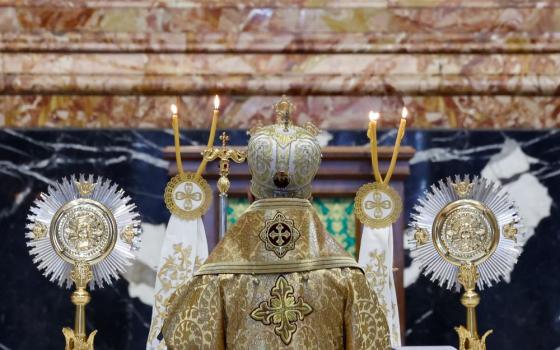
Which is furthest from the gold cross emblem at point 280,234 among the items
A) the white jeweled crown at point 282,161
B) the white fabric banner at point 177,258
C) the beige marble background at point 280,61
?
the beige marble background at point 280,61

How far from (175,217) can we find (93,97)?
164 centimetres

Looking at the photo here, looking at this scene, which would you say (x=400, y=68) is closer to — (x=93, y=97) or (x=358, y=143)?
Answer: (x=358, y=143)

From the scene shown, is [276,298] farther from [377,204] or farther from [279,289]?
[377,204]

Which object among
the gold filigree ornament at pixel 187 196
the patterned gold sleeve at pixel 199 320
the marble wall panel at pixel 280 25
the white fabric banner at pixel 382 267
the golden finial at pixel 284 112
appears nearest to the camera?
the patterned gold sleeve at pixel 199 320

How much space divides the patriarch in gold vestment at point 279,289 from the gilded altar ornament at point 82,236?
1.03 m

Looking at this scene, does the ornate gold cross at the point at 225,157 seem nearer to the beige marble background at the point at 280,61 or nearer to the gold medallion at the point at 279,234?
the gold medallion at the point at 279,234

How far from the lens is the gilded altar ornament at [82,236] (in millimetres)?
6754

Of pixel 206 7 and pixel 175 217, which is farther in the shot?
pixel 206 7

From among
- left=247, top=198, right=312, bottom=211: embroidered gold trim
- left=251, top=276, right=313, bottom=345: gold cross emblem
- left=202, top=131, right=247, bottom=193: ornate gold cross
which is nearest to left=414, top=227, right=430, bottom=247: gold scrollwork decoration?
left=202, top=131, right=247, bottom=193: ornate gold cross

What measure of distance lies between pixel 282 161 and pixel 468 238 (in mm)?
1386

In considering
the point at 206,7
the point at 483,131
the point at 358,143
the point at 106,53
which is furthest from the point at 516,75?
the point at 106,53

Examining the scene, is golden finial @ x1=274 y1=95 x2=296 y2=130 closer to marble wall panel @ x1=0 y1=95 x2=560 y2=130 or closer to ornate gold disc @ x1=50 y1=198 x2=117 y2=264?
ornate gold disc @ x1=50 y1=198 x2=117 y2=264

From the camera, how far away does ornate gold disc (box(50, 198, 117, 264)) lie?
22.3 feet

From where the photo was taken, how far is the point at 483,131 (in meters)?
8.38
